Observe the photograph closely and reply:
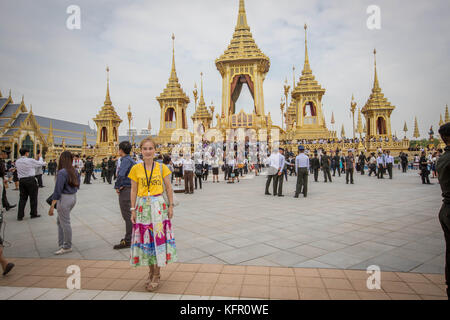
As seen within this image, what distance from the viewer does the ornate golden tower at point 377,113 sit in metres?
36.9

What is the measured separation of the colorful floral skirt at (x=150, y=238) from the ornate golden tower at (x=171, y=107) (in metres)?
37.4

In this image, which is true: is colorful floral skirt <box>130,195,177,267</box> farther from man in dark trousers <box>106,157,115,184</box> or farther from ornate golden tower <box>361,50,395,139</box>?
ornate golden tower <box>361,50,395,139</box>

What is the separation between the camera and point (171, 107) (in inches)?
1607

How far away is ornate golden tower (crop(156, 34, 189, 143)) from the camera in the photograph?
40438mm

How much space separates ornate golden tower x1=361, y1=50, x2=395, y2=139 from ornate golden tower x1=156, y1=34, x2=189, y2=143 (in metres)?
26.7

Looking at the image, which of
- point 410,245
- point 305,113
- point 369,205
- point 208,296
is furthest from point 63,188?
point 305,113

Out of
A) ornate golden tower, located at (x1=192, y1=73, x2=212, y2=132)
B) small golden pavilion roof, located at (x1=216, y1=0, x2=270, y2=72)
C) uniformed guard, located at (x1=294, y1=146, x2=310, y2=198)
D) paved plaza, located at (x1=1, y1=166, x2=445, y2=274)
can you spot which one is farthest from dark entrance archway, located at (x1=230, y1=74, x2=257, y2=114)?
paved plaza, located at (x1=1, y1=166, x2=445, y2=274)

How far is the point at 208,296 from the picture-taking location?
9.27 ft

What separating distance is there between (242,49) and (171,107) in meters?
13.5

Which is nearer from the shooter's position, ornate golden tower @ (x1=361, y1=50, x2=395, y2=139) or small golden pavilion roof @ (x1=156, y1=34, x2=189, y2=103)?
ornate golden tower @ (x1=361, y1=50, x2=395, y2=139)
